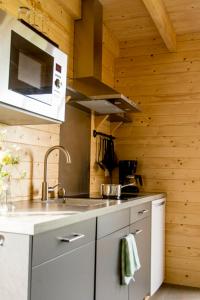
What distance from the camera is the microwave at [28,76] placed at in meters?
1.56

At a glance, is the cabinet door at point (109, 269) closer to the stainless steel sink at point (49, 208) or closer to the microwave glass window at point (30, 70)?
the stainless steel sink at point (49, 208)

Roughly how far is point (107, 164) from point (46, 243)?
90.6 inches

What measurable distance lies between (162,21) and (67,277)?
2.35m

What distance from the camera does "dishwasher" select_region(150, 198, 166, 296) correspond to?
313 centimetres

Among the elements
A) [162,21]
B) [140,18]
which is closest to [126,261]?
[162,21]

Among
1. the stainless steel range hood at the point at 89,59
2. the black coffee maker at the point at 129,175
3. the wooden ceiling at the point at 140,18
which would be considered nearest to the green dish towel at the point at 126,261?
the stainless steel range hood at the point at 89,59

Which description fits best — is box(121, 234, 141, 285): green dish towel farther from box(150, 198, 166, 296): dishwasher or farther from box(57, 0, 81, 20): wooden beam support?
box(57, 0, 81, 20): wooden beam support

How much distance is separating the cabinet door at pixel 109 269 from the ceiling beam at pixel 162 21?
5.70 ft

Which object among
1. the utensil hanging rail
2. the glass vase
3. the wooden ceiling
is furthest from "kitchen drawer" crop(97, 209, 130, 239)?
the wooden ceiling

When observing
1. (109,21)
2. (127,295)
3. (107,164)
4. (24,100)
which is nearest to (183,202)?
(107,164)

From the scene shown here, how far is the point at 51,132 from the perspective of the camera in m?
2.63

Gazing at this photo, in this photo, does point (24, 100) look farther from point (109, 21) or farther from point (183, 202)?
point (183, 202)

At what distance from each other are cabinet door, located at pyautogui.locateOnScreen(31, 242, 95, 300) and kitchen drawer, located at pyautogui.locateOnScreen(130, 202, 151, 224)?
734mm

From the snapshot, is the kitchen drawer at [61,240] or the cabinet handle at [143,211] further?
the cabinet handle at [143,211]
